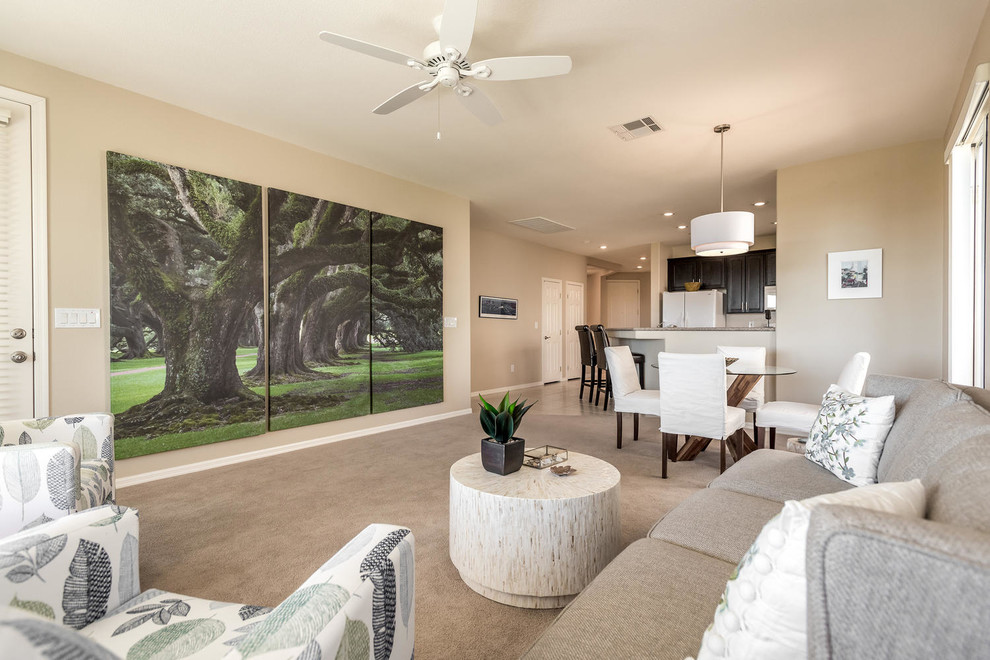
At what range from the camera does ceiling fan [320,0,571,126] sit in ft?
6.62

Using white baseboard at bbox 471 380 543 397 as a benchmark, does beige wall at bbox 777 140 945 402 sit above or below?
above

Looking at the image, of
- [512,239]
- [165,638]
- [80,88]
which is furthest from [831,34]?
[512,239]

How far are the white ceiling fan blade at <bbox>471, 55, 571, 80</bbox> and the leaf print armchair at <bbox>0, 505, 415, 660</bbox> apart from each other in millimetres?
2205

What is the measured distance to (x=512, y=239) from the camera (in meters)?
7.72

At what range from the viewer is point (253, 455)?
3.61 meters

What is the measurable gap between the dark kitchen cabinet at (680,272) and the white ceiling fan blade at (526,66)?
21.1ft

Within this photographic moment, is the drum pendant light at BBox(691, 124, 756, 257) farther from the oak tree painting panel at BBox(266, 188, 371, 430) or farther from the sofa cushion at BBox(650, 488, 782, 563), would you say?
the oak tree painting panel at BBox(266, 188, 371, 430)

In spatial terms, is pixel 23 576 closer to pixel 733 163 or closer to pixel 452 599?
pixel 452 599

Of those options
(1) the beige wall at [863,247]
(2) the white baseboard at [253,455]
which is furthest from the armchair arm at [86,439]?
(1) the beige wall at [863,247]

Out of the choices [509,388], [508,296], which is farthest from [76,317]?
[509,388]

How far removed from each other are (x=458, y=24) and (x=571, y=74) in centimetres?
108

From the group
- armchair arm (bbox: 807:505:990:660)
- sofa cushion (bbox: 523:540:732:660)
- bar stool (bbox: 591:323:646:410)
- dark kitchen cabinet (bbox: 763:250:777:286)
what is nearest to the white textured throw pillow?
armchair arm (bbox: 807:505:990:660)

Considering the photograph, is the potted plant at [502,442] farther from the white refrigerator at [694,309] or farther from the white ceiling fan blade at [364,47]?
the white refrigerator at [694,309]

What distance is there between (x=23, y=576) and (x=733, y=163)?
17.1ft
